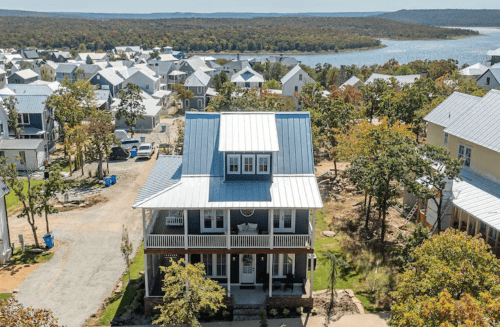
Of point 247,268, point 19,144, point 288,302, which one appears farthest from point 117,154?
point 288,302

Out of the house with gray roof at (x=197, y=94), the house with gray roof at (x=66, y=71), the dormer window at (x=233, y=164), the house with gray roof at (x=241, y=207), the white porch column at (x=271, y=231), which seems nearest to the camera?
the white porch column at (x=271, y=231)

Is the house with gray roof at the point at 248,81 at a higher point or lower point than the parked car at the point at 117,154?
higher

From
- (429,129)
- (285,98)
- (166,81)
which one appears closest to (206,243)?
(429,129)

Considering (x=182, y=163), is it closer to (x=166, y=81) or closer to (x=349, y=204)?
(x=349, y=204)

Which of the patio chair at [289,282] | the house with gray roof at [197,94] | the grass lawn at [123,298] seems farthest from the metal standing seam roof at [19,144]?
the house with gray roof at [197,94]

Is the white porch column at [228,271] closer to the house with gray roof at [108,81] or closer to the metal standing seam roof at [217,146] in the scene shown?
the metal standing seam roof at [217,146]

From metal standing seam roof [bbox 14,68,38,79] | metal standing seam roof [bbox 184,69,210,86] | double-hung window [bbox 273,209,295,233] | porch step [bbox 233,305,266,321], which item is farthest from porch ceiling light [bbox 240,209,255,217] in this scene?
metal standing seam roof [bbox 14,68,38,79]

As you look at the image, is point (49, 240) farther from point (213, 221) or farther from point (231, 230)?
point (231, 230)
